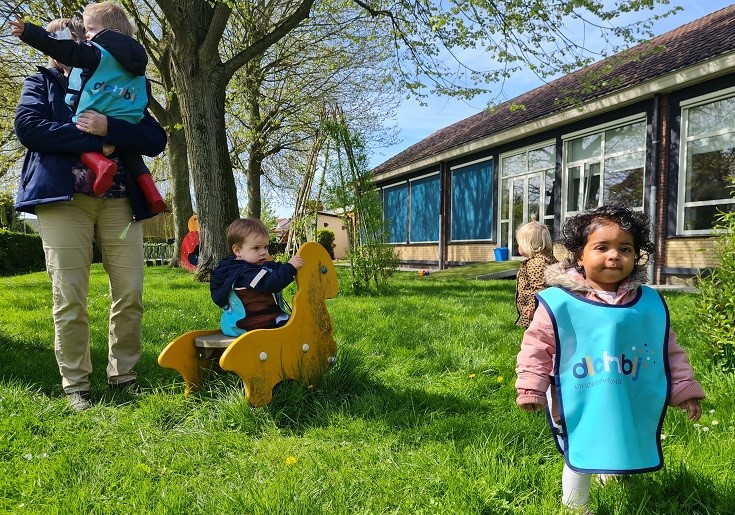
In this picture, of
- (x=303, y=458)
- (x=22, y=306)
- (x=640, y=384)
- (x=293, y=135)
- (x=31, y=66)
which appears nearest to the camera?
(x=640, y=384)

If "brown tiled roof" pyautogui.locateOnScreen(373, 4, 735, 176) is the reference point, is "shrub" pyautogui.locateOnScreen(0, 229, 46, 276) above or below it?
below

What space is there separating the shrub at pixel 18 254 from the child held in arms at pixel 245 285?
14286 mm

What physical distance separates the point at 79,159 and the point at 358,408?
219 cm

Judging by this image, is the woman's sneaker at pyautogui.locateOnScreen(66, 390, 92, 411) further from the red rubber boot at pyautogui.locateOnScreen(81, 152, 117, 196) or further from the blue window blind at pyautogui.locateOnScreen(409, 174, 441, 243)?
the blue window blind at pyautogui.locateOnScreen(409, 174, 441, 243)

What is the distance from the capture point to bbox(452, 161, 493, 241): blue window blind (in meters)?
16.0

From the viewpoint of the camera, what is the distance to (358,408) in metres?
3.13

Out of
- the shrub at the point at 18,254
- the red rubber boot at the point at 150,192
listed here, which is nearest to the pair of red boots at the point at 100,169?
the red rubber boot at the point at 150,192

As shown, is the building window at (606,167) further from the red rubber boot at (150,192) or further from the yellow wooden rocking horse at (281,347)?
the red rubber boot at (150,192)

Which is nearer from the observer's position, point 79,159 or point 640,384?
point 640,384

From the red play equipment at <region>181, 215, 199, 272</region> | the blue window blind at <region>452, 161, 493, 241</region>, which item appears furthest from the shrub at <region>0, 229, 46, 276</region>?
the blue window blind at <region>452, 161, 493, 241</region>

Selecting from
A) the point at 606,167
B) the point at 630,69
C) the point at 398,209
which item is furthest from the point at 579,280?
the point at 398,209

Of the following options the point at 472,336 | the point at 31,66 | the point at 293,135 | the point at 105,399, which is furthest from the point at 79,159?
the point at 293,135

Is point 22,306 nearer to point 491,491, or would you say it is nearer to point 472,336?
point 472,336

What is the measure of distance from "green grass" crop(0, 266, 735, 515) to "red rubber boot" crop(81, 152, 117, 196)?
4.19ft
